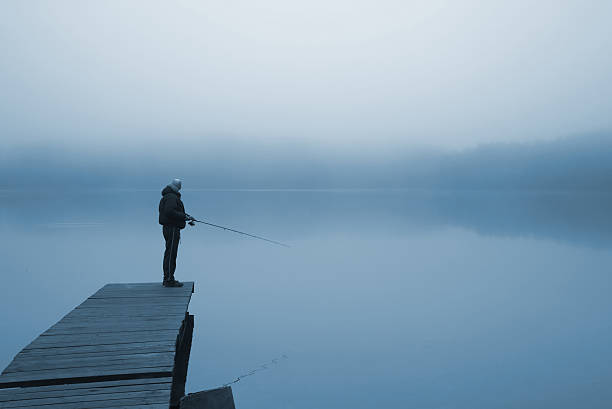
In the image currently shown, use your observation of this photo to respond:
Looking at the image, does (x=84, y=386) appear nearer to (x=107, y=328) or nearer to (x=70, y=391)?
(x=70, y=391)

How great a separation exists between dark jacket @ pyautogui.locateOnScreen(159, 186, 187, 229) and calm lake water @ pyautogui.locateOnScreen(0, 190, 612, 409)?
345 cm

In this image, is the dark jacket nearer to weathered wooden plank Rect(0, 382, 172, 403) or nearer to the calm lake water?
the calm lake water

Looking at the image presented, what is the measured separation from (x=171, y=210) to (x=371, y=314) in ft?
24.5

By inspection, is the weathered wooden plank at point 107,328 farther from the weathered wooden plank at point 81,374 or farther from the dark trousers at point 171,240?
the dark trousers at point 171,240

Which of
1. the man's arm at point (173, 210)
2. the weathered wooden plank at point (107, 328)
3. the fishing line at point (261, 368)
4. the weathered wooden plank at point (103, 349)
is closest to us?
the weathered wooden plank at point (103, 349)

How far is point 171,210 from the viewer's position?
790 cm

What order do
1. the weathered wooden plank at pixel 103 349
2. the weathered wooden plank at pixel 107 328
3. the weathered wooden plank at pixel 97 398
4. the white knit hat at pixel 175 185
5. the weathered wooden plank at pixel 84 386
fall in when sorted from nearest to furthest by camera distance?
1. the weathered wooden plank at pixel 97 398
2. the weathered wooden plank at pixel 84 386
3. the weathered wooden plank at pixel 103 349
4. the weathered wooden plank at pixel 107 328
5. the white knit hat at pixel 175 185

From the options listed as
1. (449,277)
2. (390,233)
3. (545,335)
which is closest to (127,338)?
(545,335)

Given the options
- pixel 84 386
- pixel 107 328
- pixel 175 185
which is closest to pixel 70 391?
pixel 84 386

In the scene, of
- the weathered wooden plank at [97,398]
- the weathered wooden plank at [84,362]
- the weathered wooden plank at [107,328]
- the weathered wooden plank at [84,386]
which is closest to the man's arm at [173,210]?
the weathered wooden plank at [107,328]

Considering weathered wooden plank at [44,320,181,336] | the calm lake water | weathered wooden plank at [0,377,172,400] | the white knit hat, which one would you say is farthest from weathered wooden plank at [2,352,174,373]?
the white knit hat

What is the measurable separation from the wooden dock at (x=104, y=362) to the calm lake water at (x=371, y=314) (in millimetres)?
2243

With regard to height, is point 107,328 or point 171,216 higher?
point 171,216

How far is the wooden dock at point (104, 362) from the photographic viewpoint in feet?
14.1
